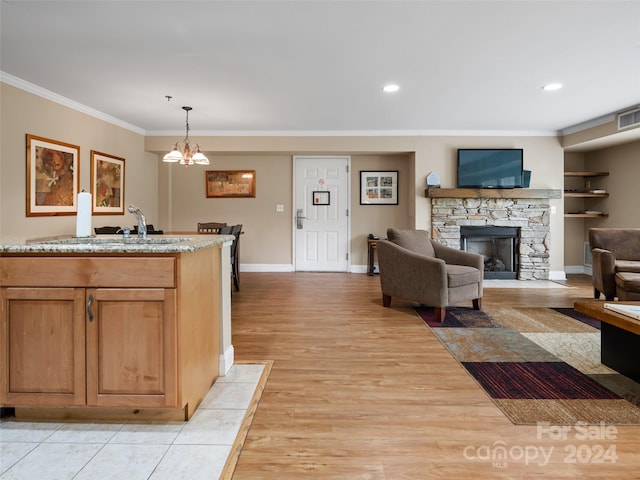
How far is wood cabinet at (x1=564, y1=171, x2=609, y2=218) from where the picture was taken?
590 centimetres

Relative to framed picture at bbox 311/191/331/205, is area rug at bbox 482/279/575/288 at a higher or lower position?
lower

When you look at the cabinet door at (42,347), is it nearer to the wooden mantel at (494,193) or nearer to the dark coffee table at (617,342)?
the dark coffee table at (617,342)

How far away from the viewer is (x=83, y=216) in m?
2.21

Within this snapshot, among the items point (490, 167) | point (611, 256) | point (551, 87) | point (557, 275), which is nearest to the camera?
point (551, 87)

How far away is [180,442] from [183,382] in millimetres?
249

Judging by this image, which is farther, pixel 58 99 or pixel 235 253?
pixel 235 253

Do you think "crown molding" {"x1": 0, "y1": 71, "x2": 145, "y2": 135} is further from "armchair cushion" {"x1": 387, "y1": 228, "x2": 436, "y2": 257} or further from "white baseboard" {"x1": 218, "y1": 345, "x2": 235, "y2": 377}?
"armchair cushion" {"x1": 387, "y1": 228, "x2": 436, "y2": 257}

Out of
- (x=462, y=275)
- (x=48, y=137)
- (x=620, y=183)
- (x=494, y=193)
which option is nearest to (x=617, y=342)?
(x=462, y=275)

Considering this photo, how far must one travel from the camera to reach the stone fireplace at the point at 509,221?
571 centimetres

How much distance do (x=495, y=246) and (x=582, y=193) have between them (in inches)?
63.6

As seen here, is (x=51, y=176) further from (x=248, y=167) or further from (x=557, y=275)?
(x=557, y=275)

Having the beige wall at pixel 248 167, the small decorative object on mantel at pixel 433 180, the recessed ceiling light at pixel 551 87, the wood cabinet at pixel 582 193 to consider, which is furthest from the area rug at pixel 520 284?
the recessed ceiling light at pixel 551 87

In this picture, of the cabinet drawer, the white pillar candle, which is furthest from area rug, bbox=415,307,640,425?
the white pillar candle

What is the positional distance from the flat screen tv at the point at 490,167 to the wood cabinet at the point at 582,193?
1039 millimetres
